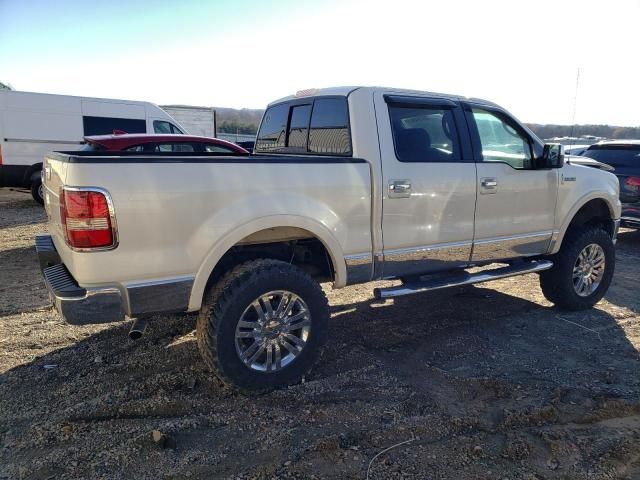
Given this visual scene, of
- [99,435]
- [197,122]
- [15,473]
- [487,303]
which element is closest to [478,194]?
[487,303]

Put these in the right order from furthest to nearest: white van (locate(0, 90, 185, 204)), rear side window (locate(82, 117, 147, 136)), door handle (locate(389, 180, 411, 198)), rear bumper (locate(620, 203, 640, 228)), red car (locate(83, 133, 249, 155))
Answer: rear side window (locate(82, 117, 147, 136)) < white van (locate(0, 90, 185, 204)) < red car (locate(83, 133, 249, 155)) < rear bumper (locate(620, 203, 640, 228)) < door handle (locate(389, 180, 411, 198))

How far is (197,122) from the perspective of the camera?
2025 centimetres

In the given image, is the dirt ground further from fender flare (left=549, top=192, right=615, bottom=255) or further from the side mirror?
the side mirror

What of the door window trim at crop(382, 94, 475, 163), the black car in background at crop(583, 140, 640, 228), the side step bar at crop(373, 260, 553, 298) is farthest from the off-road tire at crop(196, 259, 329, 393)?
the black car in background at crop(583, 140, 640, 228)

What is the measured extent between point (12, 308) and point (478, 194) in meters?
4.62

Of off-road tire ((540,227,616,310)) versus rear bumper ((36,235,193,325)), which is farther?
off-road tire ((540,227,616,310))

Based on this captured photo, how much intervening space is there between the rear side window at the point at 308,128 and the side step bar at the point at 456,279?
115 cm

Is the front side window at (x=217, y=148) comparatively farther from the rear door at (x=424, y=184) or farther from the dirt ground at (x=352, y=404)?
the rear door at (x=424, y=184)

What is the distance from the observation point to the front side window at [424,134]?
4086 mm

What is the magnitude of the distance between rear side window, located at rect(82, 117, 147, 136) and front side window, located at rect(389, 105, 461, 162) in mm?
10134

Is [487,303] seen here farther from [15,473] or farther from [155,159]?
[15,473]

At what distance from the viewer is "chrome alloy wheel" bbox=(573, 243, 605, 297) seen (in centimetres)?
541

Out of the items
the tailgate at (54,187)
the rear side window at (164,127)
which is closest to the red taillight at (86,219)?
the tailgate at (54,187)

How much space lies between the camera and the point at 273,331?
11.6ft
